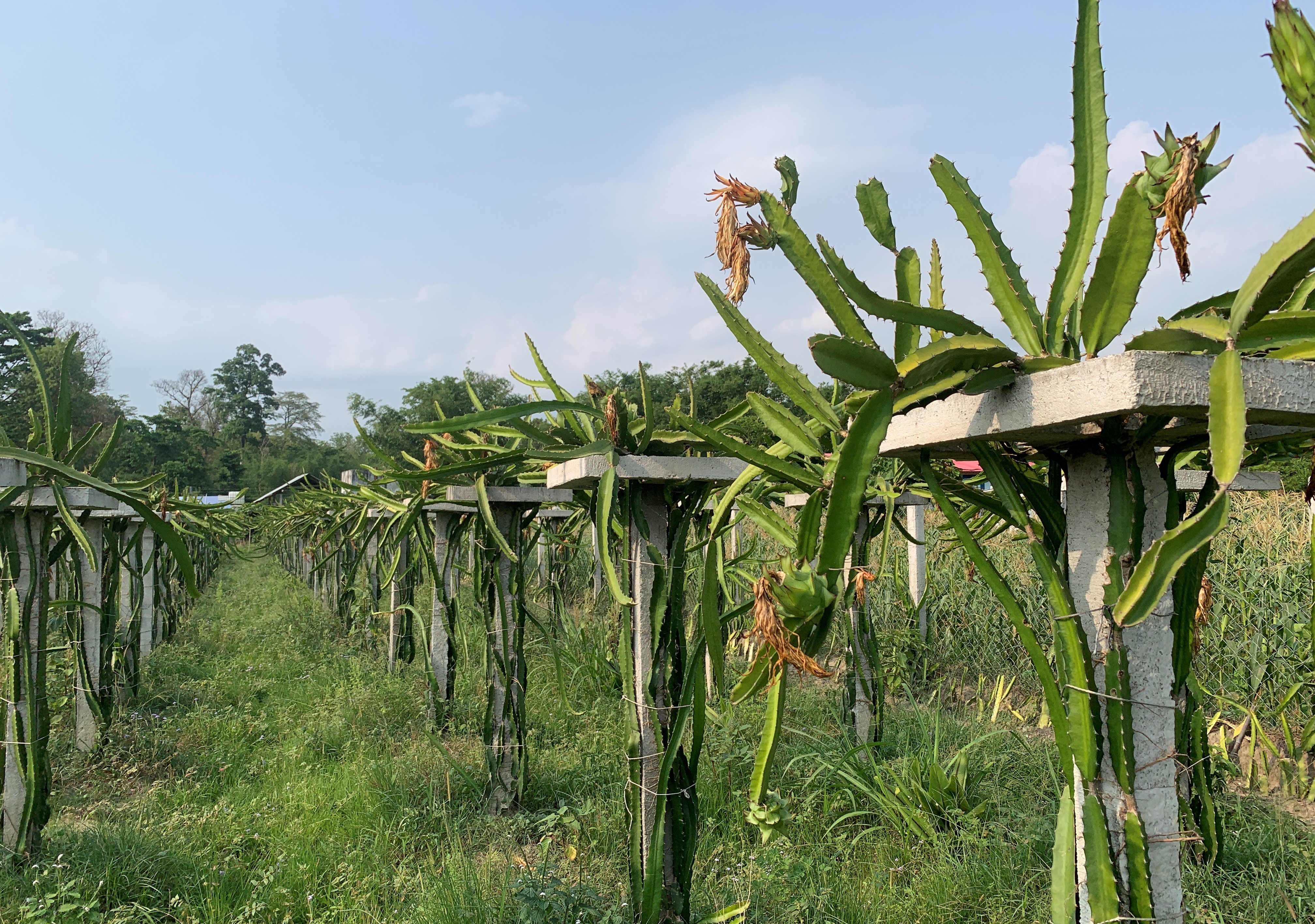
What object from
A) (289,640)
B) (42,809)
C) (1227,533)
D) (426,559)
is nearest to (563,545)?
(426,559)

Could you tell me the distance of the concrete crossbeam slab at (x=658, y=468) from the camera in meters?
2.02

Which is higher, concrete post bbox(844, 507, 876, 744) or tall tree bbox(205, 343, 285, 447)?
tall tree bbox(205, 343, 285, 447)

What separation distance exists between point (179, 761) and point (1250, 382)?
466 centimetres

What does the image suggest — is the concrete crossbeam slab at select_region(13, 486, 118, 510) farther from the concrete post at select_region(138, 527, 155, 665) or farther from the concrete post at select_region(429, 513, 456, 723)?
the concrete post at select_region(138, 527, 155, 665)

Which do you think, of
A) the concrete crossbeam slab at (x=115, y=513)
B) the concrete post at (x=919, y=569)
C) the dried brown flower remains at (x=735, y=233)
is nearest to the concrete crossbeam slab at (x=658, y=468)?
the dried brown flower remains at (x=735, y=233)

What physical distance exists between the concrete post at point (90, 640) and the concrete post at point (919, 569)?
4.45m

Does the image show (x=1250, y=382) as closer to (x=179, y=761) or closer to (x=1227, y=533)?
(x=179, y=761)

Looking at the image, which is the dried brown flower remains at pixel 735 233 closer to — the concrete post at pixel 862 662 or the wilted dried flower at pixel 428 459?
the wilted dried flower at pixel 428 459

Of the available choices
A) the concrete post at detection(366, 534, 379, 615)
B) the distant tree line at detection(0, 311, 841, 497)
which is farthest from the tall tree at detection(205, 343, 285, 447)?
the concrete post at detection(366, 534, 379, 615)

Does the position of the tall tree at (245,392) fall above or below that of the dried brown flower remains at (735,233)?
above

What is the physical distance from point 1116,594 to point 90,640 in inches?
191

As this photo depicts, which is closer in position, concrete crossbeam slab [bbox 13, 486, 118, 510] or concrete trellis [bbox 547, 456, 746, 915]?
concrete trellis [bbox 547, 456, 746, 915]

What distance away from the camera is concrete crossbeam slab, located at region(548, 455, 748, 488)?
6.61 feet

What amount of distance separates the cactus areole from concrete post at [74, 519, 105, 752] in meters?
4.38
